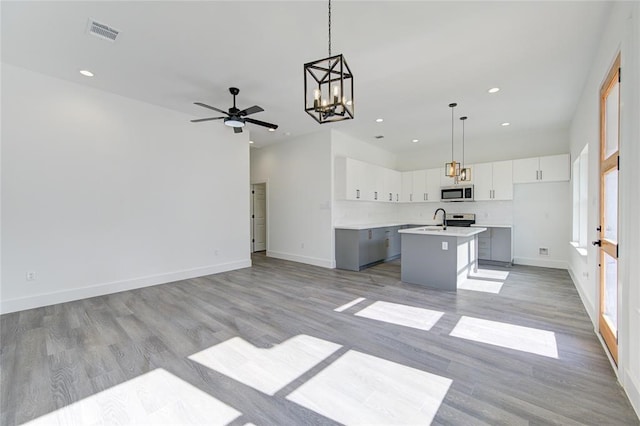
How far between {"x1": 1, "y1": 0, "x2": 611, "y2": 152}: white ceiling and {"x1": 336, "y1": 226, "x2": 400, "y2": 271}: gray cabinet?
2637 mm

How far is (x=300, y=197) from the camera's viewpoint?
269 inches

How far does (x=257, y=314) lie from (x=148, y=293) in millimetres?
2110

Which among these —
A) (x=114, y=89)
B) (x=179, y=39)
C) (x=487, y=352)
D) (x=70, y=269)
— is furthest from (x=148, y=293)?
(x=487, y=352)

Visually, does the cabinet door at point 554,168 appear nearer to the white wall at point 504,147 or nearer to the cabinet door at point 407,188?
the white wall at point 504,147

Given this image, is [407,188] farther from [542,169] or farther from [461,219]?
[542,169]

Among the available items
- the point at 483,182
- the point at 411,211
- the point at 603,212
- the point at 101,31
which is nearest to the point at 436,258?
the point at 603,212

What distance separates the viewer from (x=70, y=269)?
4004 millimetres

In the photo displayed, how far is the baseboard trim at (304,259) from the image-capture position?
6.22 metres

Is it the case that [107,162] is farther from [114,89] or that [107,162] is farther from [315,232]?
[315,232]

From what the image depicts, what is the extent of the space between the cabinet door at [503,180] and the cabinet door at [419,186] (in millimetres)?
1638

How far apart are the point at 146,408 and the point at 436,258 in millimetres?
4159

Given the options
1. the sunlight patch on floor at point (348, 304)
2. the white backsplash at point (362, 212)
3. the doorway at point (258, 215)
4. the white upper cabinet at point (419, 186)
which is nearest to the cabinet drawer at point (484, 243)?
the white upper cabinet at point (419, 186)

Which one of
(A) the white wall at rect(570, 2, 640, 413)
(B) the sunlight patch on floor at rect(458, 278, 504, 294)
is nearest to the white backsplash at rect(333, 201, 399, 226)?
(B) the sunlight patch on floor at rect(458, 278, 504, 294)

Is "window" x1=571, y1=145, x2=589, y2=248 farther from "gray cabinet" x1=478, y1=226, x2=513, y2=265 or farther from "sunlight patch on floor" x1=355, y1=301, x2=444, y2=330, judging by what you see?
"sunlight patch on floor" x1=355, y1=301, x2=444, y2=330
